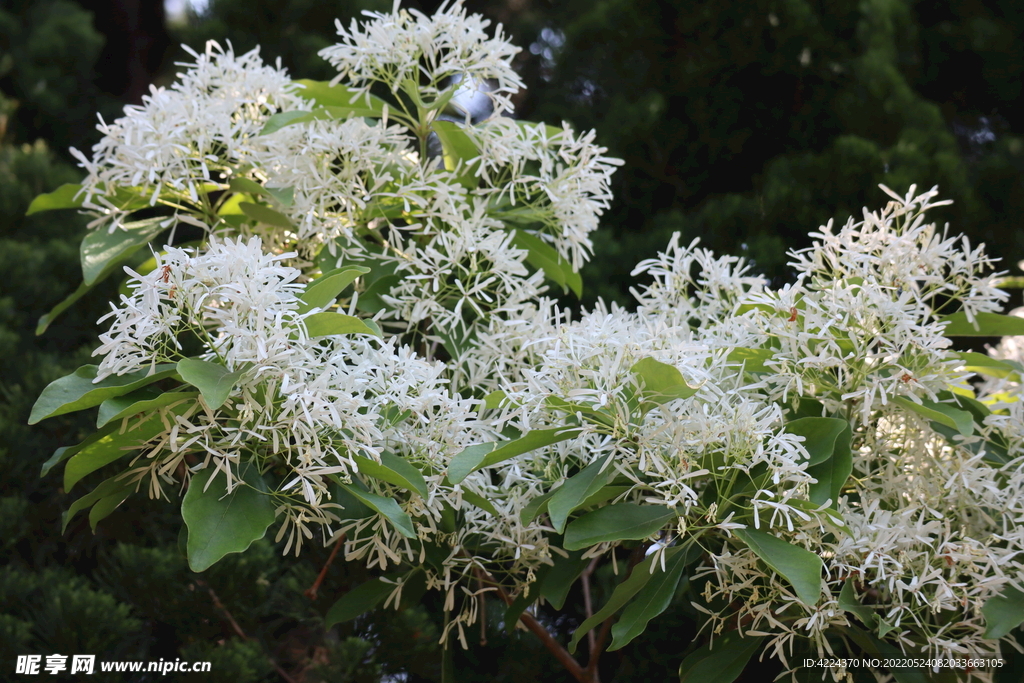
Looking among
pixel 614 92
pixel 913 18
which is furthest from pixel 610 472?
pixel 913 18

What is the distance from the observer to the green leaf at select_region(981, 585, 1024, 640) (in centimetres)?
70

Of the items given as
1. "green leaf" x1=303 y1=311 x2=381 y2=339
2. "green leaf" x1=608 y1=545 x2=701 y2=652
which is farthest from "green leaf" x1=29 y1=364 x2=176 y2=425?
Result: "green leaf" x1=608 y1=545 x2=701 y2=652

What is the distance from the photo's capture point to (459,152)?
36.3 inches

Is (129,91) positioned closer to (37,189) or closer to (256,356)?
(37,189)

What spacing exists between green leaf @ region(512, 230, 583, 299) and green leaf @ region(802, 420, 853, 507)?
15.3 inches

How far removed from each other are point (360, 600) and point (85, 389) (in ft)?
1.31

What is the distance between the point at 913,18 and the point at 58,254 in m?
2.09

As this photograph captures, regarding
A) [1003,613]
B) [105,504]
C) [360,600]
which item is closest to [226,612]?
[360,600]

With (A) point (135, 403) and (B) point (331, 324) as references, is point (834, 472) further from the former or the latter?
(A) point (135, 403)

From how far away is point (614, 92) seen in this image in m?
2.17

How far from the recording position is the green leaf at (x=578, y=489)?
0.66 m

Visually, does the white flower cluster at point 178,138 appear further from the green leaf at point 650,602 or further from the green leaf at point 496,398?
the green leaf at point 650,602

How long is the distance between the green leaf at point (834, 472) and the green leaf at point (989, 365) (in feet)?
0.60

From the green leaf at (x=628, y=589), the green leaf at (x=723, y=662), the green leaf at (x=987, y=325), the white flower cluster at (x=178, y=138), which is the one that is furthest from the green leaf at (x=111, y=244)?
the green leaf at (x=987, y=325)
